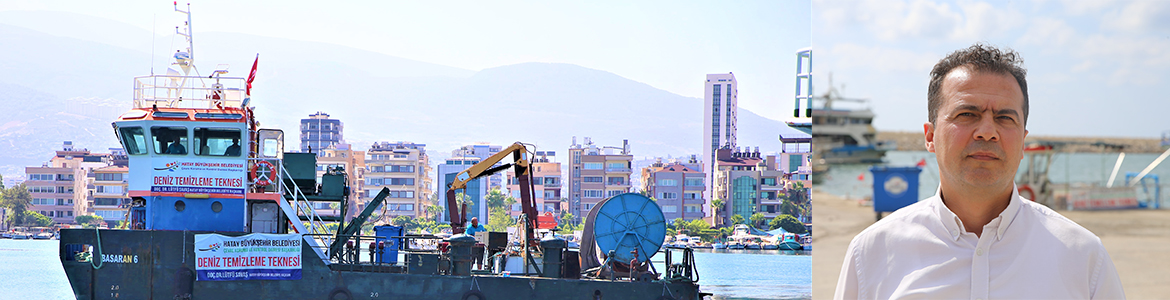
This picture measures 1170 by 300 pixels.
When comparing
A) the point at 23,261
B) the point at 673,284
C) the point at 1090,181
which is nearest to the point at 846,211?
the point at 1090,181

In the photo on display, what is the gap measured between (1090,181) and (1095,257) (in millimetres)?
4152

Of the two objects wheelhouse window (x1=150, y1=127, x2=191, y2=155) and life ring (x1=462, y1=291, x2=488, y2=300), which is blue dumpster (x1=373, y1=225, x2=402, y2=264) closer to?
life ring (x1=462, y1=291, x2=488, y2=300)

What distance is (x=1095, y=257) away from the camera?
1892 mm

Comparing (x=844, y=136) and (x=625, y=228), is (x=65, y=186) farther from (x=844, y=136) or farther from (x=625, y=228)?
(x=844, y=136)

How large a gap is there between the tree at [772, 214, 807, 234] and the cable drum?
102080 millimetres

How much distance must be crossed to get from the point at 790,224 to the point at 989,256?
391 ft

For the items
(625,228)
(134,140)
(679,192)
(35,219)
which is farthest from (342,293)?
(35,219)

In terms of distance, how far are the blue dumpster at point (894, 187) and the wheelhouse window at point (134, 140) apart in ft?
48.2

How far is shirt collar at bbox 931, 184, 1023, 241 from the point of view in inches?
74.5

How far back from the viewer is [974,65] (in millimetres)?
1876

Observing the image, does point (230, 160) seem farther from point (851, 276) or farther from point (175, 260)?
point (851, 276)

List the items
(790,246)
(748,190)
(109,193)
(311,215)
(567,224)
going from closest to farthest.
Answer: (311,215), (790,246), (109,193), (748,190), (567,224)

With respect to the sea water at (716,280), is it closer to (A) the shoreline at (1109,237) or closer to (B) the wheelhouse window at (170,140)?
(B) the wheelhouse window at (170,140)

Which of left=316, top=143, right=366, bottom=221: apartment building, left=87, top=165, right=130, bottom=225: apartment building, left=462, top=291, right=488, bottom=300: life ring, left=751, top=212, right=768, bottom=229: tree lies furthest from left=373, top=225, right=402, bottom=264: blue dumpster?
left=316, top=143, right=366, bottom=221: apartment building
